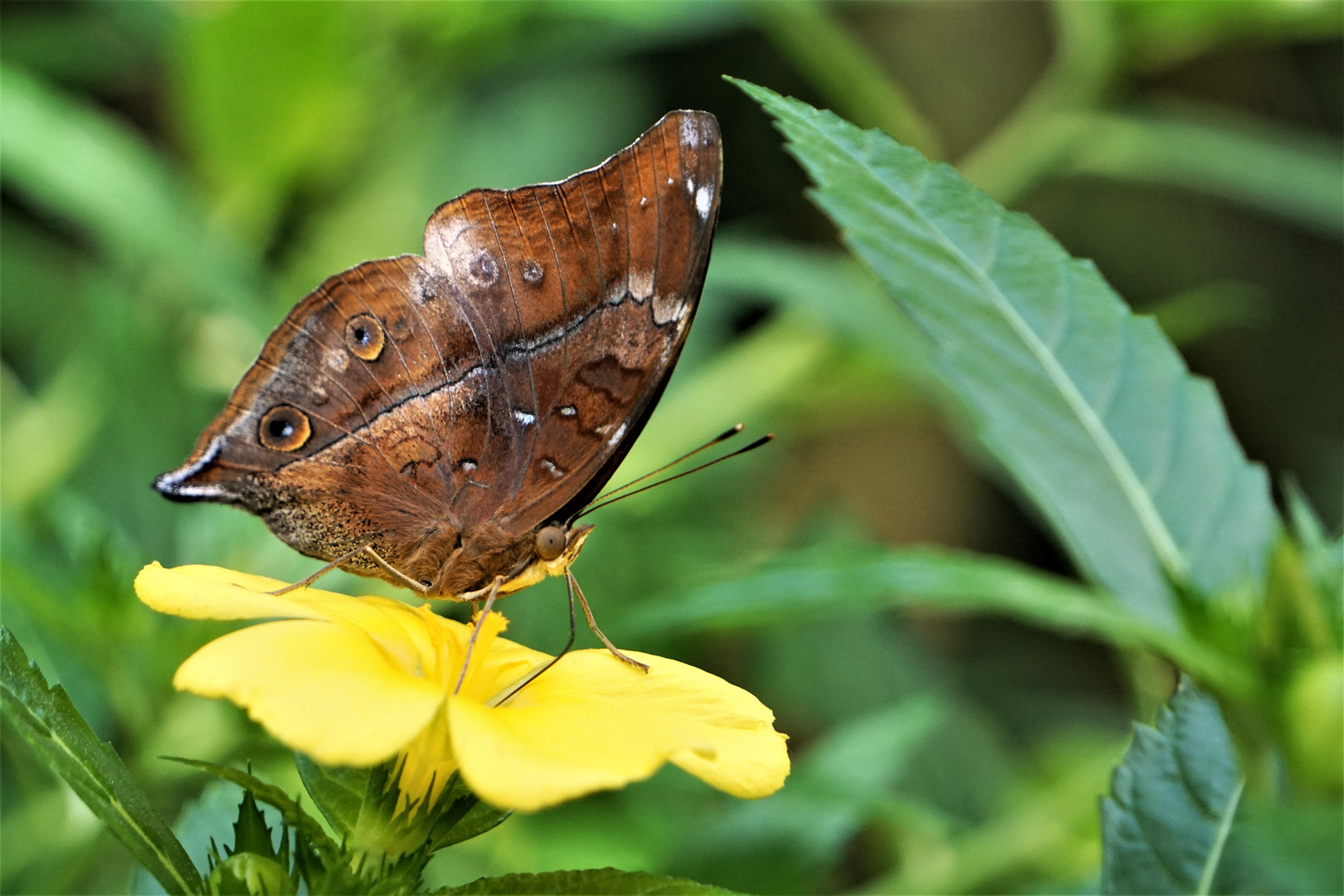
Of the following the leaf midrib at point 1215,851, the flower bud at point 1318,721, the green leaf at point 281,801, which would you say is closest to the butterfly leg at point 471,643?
the green leaf at point 281,801

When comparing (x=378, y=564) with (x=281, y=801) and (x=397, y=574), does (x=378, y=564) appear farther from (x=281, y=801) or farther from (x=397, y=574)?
(x=281, y=801)

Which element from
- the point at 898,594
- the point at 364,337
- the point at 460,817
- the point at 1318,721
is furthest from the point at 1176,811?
the point at 364,337

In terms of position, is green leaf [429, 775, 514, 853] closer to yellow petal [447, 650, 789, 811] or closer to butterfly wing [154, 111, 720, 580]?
yellow petal [447, 650, 789, 811]

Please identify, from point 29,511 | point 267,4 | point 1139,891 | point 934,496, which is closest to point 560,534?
point 1139,891

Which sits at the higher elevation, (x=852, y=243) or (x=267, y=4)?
(x=267, y=4)

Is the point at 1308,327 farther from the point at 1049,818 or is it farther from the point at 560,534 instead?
the point at 560,534

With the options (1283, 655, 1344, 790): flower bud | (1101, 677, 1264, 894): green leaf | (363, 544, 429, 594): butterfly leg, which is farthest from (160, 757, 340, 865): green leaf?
(1283, 655, 1344, 790): flower bud

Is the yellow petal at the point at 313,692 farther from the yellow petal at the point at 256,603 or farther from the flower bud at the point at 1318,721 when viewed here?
the flower bud at the point at 1318,721
